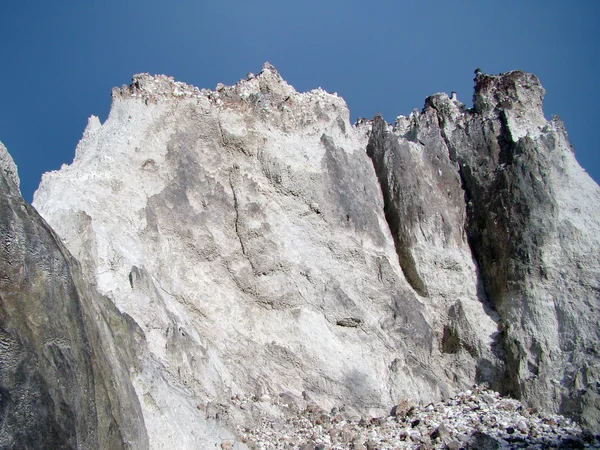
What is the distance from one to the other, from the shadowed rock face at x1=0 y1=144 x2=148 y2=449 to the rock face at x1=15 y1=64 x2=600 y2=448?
8.40ft

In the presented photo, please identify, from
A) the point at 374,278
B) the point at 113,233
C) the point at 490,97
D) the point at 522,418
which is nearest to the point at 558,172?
the point at 490,97

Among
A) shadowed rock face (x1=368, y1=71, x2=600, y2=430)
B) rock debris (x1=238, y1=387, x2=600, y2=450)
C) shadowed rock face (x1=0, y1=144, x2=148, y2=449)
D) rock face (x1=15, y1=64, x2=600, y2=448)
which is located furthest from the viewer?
shadowed rock face (x1=368, y1=71, x2=600, y2=430)

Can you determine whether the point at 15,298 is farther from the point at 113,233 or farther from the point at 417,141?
the point at 417,141

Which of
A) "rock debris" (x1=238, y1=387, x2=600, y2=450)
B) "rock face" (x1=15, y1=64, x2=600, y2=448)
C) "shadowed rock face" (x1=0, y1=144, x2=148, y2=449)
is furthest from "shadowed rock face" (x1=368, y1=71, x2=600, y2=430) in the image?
"shadowed rock face" (x1=0, y1=144, x2=148, y2=449)

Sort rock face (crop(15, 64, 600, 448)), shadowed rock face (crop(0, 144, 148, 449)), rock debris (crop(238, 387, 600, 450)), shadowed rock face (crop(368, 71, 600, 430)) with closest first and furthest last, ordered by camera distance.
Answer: shadowed rock face (crop(0, 144, 148, 449)), rock debris (crop(238, 387, 600, 450)), rock face (crop(15, 64, 600, 448)), shadowed rock face (crop(368, 71, 600, 430))

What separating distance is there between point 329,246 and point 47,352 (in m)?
9.85

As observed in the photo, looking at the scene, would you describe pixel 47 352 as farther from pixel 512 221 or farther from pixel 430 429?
pixel 512 221

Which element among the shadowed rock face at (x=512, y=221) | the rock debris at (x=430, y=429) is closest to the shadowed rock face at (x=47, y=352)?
the rock debris at (x=430, y=429)

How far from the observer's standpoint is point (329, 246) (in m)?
16.3

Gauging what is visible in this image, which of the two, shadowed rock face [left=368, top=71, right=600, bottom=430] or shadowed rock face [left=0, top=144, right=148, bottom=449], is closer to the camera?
shadowed rock face [left=0, top=144, right=148, bottom=449]

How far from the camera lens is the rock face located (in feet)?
43.9

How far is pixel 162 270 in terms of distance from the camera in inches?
561

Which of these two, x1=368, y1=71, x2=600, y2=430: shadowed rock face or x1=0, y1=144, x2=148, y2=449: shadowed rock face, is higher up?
x1=368, y1=71, x2=600, y2=430: shadowed rock face

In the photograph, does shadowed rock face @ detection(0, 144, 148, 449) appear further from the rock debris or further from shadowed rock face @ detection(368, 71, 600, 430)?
shadowed rock face @ detection(368, 71, 600, 430)
